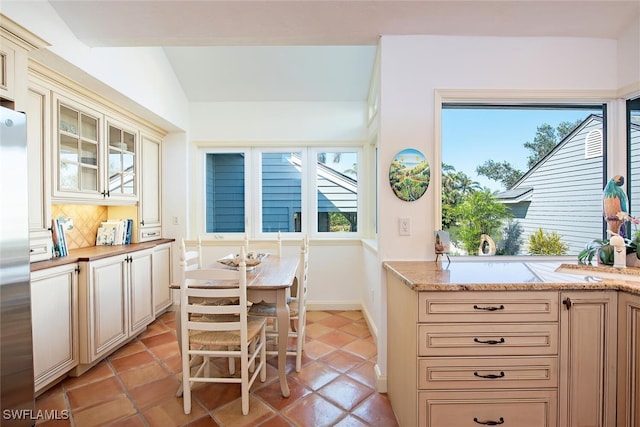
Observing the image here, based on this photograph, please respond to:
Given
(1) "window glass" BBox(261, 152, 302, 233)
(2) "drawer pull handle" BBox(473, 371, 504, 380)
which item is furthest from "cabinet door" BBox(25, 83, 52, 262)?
(2) "drawer pull handle" BBox(473, 371, 504, 380)

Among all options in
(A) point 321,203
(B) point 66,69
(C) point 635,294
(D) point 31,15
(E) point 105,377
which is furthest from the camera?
(A) point 321,203

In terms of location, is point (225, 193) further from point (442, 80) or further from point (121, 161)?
point (442, 80)

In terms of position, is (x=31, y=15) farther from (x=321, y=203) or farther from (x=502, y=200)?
(x=502, y=200)

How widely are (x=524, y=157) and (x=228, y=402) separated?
2.85m

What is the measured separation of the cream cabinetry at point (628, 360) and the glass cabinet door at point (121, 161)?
387 cm

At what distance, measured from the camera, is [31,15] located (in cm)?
169

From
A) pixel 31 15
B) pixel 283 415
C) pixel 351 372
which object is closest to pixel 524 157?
pixel 351 372

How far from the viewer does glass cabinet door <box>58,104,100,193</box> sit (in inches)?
88.5

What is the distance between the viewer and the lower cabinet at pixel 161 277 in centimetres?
312

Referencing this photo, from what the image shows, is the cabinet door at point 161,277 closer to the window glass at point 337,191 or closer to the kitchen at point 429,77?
the kitchen at point 429,77

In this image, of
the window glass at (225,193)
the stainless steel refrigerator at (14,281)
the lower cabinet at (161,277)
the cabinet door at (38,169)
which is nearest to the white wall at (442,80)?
the stainless steel refrigerator at (14,281)

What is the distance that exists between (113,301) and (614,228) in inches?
152

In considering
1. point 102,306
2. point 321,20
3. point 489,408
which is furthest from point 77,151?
point 489,408

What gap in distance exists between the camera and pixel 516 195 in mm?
2262
